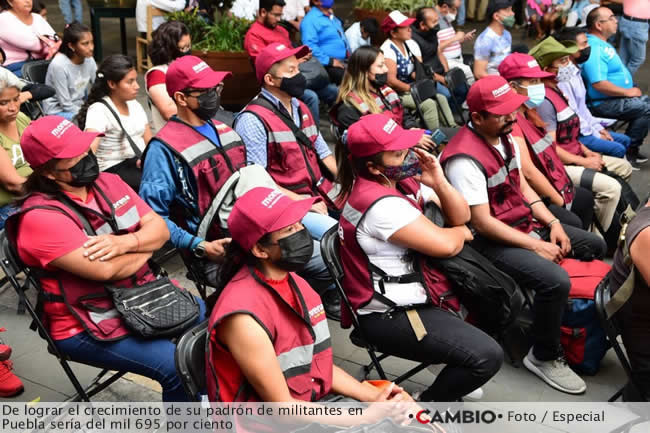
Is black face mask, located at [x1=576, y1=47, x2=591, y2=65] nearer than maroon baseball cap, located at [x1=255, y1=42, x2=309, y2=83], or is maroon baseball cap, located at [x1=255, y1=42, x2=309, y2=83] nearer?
maroon baseball cap, located at [x1=255, y1=42, x2=309, y2=83]

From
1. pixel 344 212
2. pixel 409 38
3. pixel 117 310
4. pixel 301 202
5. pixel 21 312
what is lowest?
pixel 21 312

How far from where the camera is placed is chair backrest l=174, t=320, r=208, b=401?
2.68 m

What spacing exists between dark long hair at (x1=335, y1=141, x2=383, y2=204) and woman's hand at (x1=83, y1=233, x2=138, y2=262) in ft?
3.67

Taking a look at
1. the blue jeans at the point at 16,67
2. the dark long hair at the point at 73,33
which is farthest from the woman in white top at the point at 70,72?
the blue jeans at the point at 16,67

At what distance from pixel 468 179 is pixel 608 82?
403cm

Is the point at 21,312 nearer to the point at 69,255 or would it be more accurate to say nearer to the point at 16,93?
the point at 16,93

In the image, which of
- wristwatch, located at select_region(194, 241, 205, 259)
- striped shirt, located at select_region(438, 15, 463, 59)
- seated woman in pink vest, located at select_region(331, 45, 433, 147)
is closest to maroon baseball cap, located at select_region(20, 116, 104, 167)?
wristwatch, located at select_region(194, 241, 205, 259)

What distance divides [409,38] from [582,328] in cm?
428

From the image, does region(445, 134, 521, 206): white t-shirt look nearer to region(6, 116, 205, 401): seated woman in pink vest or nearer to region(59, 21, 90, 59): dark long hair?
region(6, 116, 205, 401): seated woman in pink vest

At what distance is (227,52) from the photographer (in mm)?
7770

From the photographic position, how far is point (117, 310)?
3.21m

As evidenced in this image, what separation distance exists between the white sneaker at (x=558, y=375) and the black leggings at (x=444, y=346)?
34.7 inches

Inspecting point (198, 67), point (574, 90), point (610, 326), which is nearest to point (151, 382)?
point (198, 67)

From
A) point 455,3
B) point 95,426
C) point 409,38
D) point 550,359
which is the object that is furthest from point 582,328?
point 455,3
